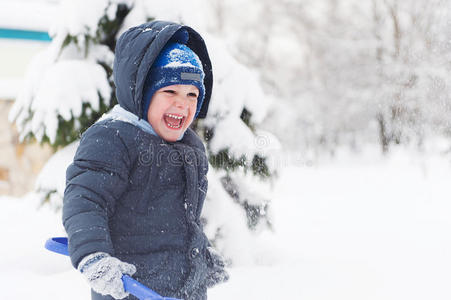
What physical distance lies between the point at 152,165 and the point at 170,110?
0.20 metres

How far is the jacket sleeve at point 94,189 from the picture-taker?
3.92 feet

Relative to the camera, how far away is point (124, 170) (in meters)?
1.36

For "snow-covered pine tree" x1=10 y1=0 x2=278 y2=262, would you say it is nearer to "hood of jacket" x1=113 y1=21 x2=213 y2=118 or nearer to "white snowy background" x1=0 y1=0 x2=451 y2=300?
"white snowy background" x1=0 y1=0 x2=451 y2=300

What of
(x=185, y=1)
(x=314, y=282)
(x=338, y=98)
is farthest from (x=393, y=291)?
(x=338, y=98)

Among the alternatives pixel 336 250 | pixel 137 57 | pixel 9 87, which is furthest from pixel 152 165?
pixel 9 87

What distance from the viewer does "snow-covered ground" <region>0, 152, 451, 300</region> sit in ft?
10.3

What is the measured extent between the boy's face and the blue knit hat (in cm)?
2

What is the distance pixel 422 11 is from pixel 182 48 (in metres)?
2.88

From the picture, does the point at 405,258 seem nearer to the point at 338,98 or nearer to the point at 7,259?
the point at 7,259

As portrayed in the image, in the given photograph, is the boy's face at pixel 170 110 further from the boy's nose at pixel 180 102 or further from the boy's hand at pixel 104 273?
the boy's hand at pixel 104 273

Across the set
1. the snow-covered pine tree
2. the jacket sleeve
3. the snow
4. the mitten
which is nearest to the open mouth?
the jacket sleeve

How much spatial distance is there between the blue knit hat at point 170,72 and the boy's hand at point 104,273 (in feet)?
1.75

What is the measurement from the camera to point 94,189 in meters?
1.28

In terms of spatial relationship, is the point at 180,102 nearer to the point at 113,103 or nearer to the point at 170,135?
the point at 170,135
